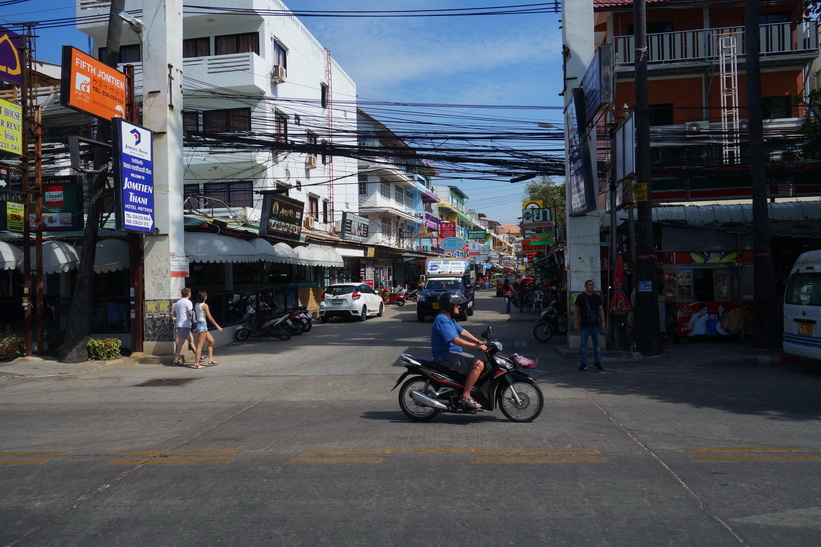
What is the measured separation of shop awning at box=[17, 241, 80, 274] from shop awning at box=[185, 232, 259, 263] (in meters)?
2.81

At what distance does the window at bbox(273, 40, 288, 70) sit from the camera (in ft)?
91.6

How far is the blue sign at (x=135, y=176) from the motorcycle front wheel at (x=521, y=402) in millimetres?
9813

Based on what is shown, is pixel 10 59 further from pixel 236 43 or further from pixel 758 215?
pixel 758 215

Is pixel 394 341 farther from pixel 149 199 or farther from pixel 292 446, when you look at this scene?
pixel 292 446

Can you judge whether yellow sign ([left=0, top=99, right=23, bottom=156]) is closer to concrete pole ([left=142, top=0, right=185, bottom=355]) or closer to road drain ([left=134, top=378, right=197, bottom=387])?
concrete pole ([left=142, top=0, right=185, bottom=355])

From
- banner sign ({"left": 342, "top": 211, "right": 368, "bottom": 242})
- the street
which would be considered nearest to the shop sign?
banner sign ({"left": 342, "top": 211, "right": 368, "bottom": 242})

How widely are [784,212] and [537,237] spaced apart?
52.9 feet

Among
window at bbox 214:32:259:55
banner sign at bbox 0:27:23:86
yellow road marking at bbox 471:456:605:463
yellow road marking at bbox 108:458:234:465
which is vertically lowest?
yellow road marking at bbox 108:458:234:465

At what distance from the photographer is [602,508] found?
4.80m

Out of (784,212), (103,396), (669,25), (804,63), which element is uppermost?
→ (669,25)

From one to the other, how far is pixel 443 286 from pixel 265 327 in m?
10.2

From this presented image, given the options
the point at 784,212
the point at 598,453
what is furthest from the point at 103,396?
the point at 784,212

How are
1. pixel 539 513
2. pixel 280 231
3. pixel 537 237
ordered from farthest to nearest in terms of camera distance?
pixel 537 237 < pixel 280 231 < pixel 539 513

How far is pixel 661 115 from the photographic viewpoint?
2395 cm
